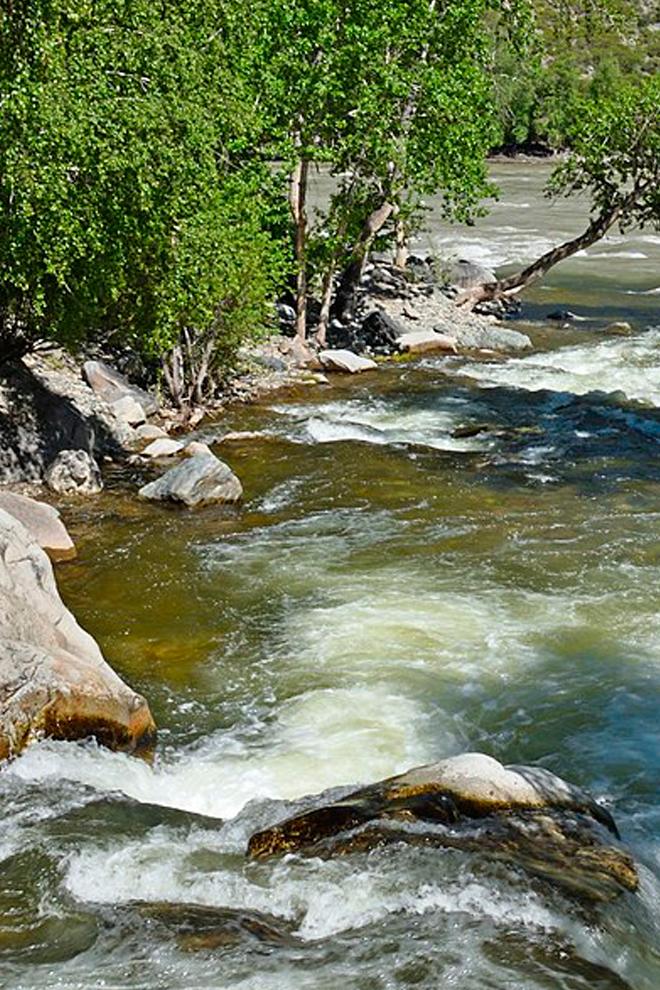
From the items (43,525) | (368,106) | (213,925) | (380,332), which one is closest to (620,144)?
(380,332)

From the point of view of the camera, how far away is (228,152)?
21.3 m

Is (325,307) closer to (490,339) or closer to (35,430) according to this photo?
(490,339)

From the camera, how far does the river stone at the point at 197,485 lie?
14.9 metres

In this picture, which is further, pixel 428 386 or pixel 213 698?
pixel 428 386

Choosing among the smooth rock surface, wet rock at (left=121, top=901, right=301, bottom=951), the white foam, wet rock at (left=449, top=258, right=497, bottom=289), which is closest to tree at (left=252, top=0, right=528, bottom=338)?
the white foam

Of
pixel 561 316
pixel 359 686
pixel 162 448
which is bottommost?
pixel 561 316

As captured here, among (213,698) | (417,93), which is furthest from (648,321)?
(213,698)

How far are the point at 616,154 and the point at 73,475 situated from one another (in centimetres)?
1831

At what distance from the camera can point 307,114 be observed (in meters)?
22.5

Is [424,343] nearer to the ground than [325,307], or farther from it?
nearer to the ground

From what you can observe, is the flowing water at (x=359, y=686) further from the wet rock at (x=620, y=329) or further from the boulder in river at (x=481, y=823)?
the wet rock at (x=620, y=329)

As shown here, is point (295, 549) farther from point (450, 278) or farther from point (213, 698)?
point (450, 278)

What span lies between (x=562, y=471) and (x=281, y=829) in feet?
34.8

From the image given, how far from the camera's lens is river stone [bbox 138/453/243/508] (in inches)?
587
